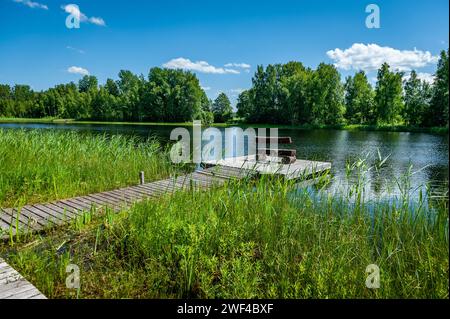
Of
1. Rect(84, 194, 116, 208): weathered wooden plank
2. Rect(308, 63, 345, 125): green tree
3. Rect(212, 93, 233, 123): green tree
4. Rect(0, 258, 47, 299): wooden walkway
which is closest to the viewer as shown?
Rect(0, 258, 47, 299): wooden walkway

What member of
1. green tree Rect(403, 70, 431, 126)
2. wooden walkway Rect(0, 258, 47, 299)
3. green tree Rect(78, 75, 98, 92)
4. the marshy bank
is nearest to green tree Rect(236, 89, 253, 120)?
green tree Rect(403, 70, 431, 126)

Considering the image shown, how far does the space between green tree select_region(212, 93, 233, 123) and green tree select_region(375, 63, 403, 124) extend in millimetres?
31644

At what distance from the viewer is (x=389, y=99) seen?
142 feet

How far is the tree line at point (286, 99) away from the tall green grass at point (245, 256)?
39.4 metres

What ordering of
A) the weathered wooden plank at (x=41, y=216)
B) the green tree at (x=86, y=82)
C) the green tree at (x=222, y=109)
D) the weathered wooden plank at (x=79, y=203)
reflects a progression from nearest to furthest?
the weathered wooden plank at (x=41, y=216)
the weathered wooden plank at (x=79, y=203)
the green tree at (x=222, y=109)
the green tree at (x=86, y=82)

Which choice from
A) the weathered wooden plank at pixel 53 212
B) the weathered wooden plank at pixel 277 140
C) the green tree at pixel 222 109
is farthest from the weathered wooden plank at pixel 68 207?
the green tree at pixel 222 109

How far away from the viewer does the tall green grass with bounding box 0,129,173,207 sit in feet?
21.8

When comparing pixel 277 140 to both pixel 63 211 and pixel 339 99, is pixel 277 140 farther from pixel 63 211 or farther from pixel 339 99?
pixel 339 99

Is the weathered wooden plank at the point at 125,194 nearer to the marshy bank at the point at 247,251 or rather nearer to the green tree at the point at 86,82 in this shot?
the marshy bank at the point at 247,251

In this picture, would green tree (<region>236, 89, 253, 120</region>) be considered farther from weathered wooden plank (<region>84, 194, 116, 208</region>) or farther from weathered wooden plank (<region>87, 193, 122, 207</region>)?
weathered wooden plank (<region>84, 194, 116, 208</region>)

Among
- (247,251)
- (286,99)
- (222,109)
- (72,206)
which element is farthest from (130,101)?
(247,251)

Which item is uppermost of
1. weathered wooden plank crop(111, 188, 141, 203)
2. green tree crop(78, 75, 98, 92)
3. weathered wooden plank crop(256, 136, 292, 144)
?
green tree crop(78, 75, 98, 92)

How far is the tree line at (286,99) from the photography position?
43656mm
